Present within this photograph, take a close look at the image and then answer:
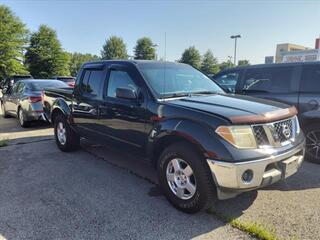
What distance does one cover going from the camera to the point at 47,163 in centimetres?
532

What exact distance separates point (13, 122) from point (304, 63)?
951 centimetres

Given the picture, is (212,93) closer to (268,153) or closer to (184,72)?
(184,72)

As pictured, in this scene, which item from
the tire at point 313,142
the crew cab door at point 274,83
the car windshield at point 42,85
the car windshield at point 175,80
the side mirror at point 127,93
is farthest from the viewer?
the car windshield at point 42,85

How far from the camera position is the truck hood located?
3068 millimetres

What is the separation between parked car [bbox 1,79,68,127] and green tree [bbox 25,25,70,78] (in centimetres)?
3674

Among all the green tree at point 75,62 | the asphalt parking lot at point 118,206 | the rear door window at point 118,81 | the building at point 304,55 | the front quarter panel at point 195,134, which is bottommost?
the asphalt parking lot at point 118,206

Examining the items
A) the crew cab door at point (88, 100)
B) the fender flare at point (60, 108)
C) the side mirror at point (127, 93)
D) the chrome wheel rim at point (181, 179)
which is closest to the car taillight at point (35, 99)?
the fender flare at point (60, 108)

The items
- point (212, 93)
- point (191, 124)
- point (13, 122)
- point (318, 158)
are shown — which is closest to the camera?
point (191, 124)

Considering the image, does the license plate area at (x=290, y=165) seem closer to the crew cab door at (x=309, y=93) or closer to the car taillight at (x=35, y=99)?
the crew cab door at (x=309, y=93)

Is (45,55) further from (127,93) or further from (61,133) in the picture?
(127,93)

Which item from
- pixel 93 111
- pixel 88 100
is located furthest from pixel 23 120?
pixel 93 111

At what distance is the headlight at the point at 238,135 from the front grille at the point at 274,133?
0.07 m

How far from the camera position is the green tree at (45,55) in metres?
44.1

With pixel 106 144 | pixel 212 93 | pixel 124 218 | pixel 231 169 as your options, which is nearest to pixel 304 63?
pixel 212 93
